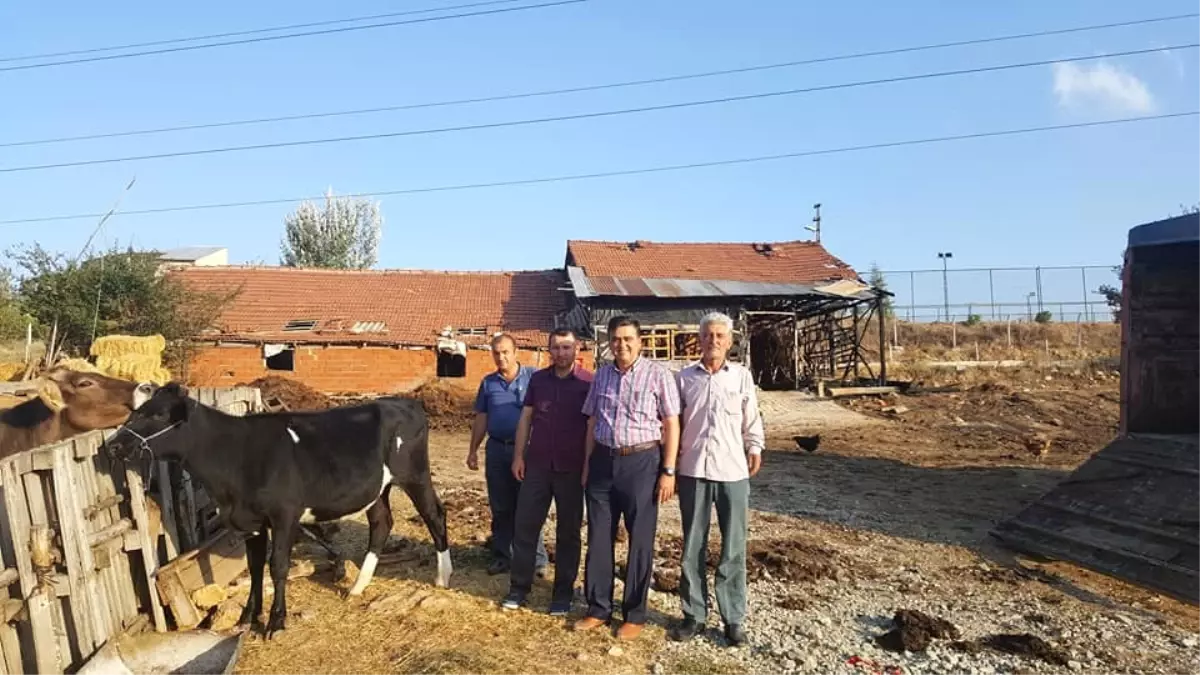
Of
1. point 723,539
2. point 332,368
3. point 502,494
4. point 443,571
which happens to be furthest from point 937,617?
point 332,368

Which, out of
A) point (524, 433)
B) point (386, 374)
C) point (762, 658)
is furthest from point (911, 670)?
point (386, 374)

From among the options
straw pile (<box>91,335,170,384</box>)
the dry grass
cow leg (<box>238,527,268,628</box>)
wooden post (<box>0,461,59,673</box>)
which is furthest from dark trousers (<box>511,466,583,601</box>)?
the dry grass

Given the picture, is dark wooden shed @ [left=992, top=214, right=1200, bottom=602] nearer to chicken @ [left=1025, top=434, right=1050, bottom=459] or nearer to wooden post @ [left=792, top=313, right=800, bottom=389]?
chicken @ [left=1025, top=434, right=1050, bottom=459]

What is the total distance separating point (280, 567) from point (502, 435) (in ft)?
6.06

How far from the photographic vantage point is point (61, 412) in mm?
6199

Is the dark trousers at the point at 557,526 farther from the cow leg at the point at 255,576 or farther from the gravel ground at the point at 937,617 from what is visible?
the cow leg at the point at 255,576

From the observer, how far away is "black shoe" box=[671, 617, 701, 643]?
16.1ft

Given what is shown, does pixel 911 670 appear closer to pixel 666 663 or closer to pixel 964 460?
pixel 666 663

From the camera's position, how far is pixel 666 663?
456 centimetres

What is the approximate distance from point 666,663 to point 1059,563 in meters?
4.26

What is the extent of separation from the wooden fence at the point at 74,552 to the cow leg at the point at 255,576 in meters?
0.47

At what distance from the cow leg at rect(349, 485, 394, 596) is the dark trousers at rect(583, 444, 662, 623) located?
1698mm

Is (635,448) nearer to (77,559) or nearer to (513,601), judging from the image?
(513,601)

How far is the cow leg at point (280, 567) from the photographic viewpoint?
16.3ft
